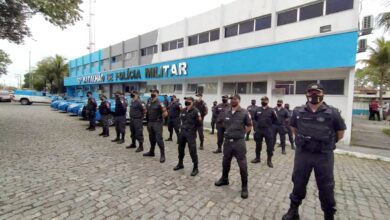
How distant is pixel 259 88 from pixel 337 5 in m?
Result: 5.10

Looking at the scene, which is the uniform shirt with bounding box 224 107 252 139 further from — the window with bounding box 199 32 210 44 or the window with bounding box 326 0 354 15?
the window with bounding box 199 32 210 44

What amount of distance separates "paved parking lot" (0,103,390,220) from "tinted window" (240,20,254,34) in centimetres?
976

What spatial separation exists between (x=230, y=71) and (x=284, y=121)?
5343mm

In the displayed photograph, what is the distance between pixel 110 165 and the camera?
5.07 metres

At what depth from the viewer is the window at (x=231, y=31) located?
14.2 m

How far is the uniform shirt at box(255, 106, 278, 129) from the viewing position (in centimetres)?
558

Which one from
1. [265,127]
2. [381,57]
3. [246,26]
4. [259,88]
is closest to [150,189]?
[265,127]

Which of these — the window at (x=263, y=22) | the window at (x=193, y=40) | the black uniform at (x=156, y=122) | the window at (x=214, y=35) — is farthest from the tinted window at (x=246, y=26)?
the black uniform at (x=156, y=122)

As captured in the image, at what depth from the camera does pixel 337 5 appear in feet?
32.0

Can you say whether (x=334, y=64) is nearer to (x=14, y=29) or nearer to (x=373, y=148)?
(x=373, y=148)

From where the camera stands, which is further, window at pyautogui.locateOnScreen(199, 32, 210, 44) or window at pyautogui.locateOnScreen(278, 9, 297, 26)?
window at pyautogui.locateOnScreen(199, 32, 210, 44)

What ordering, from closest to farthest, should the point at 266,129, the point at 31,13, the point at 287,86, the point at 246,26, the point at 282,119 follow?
the point at 266,129 → the point at 282,119 → the point at 31,13 → the point at 287,86 → the point at 246,26

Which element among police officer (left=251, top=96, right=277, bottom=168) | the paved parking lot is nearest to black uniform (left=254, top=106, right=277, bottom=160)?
police officer (left=251, top=96, right=277, bottom=168)

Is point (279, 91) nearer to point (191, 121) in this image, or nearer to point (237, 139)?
point (191, 121)
